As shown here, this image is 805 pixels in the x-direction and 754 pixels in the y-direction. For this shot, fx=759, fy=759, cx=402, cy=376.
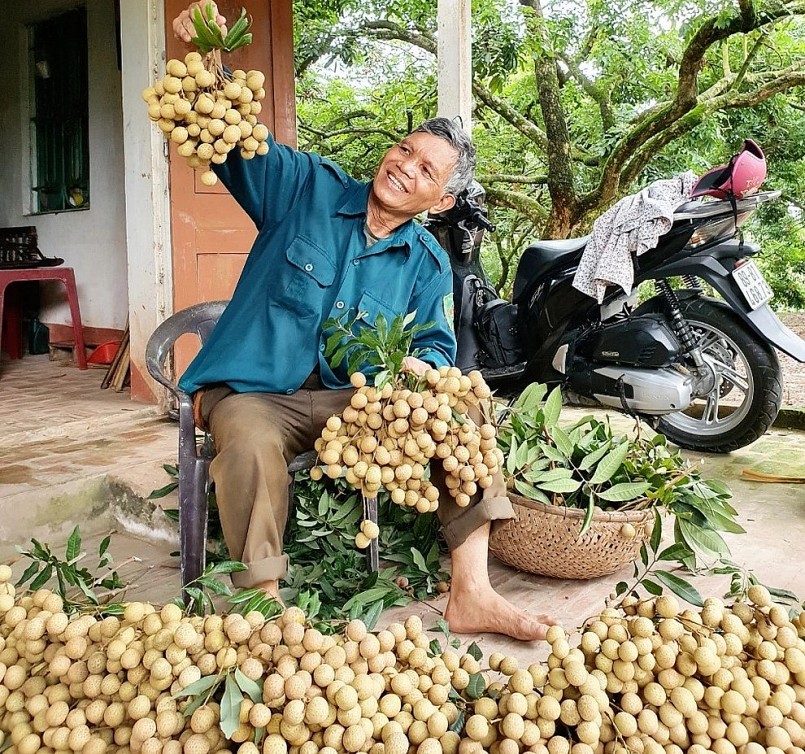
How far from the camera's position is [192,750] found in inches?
40.6

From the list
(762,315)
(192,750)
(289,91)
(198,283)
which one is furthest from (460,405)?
(289,91)

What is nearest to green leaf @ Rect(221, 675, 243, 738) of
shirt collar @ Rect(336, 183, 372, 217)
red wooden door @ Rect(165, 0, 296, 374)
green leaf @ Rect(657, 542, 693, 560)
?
green leaf @ Rect(657, 542, 693, 560)

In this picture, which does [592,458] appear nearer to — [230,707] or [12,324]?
[230,707]

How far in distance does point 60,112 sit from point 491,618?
490cm

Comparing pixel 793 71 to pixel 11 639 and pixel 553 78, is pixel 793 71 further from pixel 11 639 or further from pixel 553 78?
pixel 11 639

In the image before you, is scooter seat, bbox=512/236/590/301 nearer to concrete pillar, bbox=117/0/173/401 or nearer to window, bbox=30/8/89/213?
concrete pillar, bbox=117/0/173/401

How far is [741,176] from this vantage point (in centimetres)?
301

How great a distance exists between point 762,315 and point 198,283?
8.47ft

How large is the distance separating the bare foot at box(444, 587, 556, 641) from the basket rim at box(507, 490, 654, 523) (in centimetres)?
27

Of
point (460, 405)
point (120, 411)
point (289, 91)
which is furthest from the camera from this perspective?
point (289, 91)

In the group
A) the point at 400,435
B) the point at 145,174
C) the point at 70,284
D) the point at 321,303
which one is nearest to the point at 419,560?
the point at 400,435

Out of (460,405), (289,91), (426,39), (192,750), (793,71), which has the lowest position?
(192,750)

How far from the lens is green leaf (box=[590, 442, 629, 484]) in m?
2.04

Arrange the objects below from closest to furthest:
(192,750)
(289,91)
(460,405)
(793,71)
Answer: (192,750), (460,405), (289,91), (793,71)
